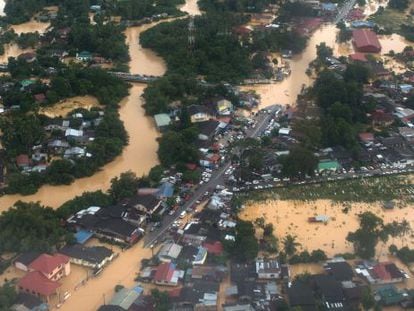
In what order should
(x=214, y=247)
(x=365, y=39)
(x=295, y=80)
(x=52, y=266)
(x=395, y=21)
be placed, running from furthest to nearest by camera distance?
(x=395, y=21), (x=365, y=39), (x=295, y=80), (x=214, y=247), (x=52, y=266)

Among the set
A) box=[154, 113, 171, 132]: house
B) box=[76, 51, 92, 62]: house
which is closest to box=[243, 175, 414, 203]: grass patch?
box=[154, 113, 171, 132]: house

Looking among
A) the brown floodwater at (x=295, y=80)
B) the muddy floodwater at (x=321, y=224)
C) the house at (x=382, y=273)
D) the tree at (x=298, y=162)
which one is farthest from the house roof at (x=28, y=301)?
the brown floodwater at (x=295, y=80)

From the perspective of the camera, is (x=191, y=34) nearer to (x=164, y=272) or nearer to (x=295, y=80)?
(x=295, y=80)

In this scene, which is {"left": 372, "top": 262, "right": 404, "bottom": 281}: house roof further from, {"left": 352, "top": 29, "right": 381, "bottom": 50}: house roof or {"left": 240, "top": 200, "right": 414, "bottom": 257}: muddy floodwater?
{"left": 352, "top": 29, "right": 381, "bottom": 50}: house roof

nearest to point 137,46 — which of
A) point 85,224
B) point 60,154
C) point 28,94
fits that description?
point 28,94

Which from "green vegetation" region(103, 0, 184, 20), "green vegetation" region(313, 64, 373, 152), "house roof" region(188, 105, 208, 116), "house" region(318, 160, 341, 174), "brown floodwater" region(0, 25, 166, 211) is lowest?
"brown floodwater" region(0, 25, 166, 211)

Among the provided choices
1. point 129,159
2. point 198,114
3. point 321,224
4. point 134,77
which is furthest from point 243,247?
point 134,77

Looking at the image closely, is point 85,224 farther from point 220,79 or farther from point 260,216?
point 220,79
